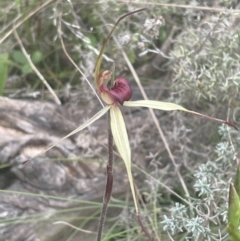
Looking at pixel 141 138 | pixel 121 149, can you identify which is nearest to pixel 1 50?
pixel 141 138

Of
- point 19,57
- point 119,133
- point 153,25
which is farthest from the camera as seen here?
point 19,57

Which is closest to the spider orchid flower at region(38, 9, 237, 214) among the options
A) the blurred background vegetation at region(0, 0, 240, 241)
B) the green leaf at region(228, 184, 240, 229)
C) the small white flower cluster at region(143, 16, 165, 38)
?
the green leaf at region(228, 184, 240, 229)

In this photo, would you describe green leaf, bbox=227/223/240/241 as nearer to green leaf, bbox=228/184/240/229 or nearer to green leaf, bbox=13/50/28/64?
green leaf, bbox=228/184/240/229

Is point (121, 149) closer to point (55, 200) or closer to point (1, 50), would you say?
point (55, 200)

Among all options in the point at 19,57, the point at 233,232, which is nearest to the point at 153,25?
the point at 19,57

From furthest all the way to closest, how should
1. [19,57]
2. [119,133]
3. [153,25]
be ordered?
1. [19,57]
2. [153,25]
3. [119,133]

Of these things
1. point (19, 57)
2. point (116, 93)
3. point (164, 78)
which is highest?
point (116, 93)

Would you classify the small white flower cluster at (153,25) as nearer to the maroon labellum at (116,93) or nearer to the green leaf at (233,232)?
the maroon labellum at (116,93)

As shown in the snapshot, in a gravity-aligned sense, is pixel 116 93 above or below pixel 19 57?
A: above

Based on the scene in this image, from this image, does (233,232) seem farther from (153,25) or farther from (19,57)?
(19,57)
